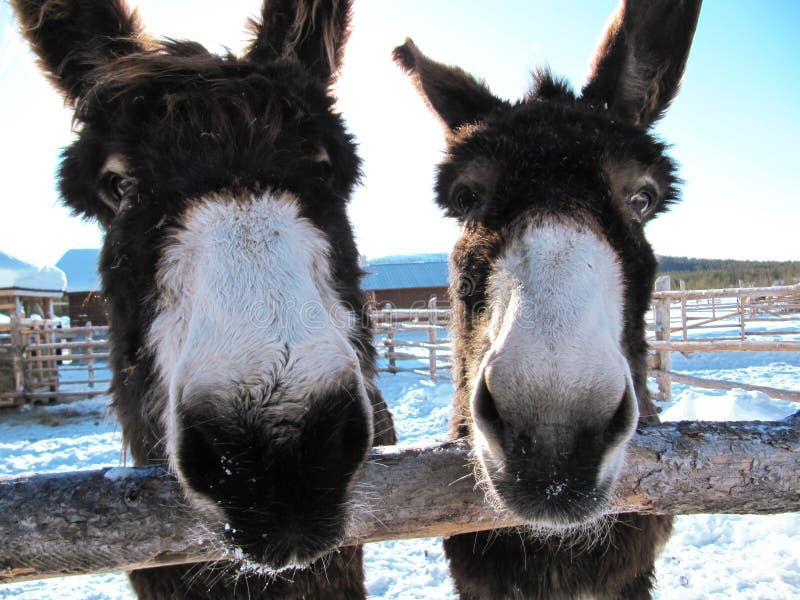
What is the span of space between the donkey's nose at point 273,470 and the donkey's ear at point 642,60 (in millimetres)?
2588

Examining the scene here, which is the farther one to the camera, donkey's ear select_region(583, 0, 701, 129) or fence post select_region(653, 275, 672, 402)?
fence post select_region(653, 275, 672, 402)

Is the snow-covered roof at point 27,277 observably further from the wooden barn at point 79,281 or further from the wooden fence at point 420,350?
the wooden barn at point 79,281

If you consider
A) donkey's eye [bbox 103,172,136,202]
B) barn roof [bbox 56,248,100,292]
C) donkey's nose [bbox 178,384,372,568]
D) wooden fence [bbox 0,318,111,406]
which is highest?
barn roof [bbox 56,248,100,292]

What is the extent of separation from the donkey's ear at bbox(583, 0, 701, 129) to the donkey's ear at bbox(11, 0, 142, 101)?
2546 mm

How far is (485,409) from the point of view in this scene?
1682 millimetres

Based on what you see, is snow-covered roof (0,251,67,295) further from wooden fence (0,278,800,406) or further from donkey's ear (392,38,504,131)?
donkey's ear (392,38,504,131)

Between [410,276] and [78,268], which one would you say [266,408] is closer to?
[410,276]

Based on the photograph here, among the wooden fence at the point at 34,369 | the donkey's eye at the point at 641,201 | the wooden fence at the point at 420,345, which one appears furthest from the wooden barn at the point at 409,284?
the donkey's eye at the point at 641,201

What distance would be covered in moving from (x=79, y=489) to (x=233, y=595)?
95 cm

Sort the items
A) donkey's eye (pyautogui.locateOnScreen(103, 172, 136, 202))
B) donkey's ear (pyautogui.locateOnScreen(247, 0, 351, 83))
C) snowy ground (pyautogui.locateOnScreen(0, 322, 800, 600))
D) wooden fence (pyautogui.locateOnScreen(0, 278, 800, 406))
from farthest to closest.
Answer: wooden fence (pyautogui.locateOnScreen(0, 278, 800, 406))
snowy ground (pyautogui.locateOnScreen(0, 322, 800, 600))
donkey's ear (pyautogui.locateOnScreen(247, 0, 351, 83))
donkey's eye (pyautogui.locateOnScreen(103, 172, 136, 202))

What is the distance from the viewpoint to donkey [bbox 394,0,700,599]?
1.51 m

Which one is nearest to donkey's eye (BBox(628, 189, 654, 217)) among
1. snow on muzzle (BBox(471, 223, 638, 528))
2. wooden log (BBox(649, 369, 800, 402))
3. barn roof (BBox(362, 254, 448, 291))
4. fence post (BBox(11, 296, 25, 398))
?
snow on muzzle (BBox(471, 223, 638, 528))

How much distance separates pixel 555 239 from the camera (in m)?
1.88

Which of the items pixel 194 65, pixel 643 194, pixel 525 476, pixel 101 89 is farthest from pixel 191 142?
pixel 643 194
